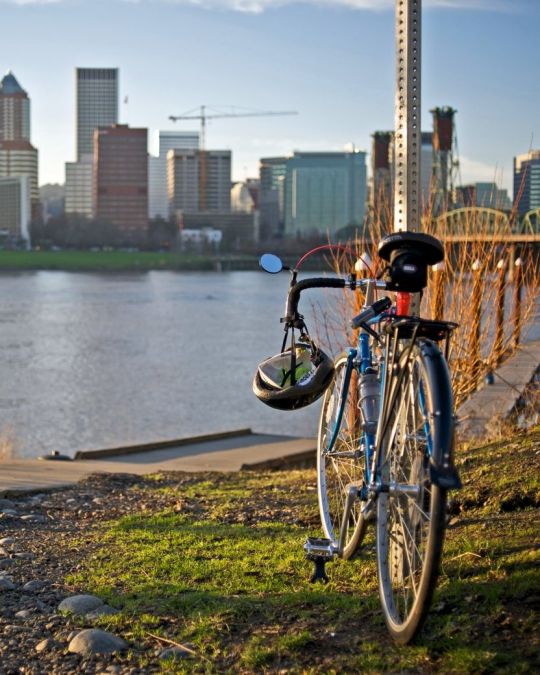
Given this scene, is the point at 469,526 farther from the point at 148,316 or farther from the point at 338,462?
the point at 148,316

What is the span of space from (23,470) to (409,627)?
535 centimetres

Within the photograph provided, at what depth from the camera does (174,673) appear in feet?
10.3

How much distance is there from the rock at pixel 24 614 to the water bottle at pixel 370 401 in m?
1.32

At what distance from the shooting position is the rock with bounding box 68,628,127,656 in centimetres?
336

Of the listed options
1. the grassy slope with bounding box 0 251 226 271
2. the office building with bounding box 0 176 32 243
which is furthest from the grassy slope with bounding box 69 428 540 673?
the office building with bounding box 0 176 32 243

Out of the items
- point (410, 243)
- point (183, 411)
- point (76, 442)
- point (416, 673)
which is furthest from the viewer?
point (183, 411)

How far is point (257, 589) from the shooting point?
12.6ft

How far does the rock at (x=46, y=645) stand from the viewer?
3440mm

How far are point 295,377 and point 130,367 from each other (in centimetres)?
3460

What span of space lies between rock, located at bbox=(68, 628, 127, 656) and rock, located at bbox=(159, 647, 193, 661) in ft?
0.57

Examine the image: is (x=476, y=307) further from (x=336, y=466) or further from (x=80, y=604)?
(x=80, y=604)

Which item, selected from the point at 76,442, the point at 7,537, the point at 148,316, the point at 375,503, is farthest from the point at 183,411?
the point at 148,316

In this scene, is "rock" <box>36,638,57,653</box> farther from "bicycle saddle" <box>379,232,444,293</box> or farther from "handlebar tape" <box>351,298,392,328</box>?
"bicycle saddle" <box>379,232,444,293</box>

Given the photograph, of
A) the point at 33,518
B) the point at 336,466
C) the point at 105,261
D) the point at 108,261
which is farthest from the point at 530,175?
the point at 105,261
